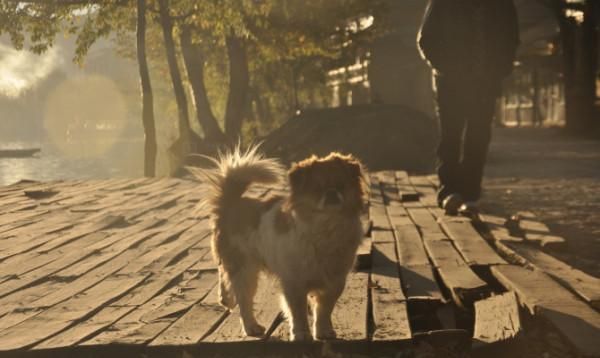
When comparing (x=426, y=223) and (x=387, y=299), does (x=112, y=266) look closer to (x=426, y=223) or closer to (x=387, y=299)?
(x=387, y=299)

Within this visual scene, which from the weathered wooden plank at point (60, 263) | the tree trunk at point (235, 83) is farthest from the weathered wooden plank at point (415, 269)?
the tree trunk at point (235, 83)

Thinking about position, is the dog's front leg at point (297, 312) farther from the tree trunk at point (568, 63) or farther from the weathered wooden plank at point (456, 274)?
the tree trunk at point (568, 63)

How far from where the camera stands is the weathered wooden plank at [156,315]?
16.7 ft

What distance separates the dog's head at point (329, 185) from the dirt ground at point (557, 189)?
3.33 meters

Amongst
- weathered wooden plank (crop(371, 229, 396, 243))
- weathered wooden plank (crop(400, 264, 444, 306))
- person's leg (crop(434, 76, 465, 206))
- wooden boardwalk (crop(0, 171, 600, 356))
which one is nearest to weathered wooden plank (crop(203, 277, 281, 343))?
wooden boardwalk (crop(0, 171, 600, 356))

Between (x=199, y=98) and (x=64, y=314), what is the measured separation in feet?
82.2

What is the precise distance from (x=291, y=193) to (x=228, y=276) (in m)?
0.80

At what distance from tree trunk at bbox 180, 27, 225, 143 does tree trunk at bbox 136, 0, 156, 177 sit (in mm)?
3206

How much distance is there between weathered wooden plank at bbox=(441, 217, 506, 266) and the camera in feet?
23.2

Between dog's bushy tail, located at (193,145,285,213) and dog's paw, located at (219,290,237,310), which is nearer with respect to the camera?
dog's paw, located at (219,290,237,310)

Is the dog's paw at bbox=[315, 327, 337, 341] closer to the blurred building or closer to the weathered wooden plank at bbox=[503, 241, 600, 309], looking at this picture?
the weathered wooden plank at bbox=[503, 241, 600, 309]

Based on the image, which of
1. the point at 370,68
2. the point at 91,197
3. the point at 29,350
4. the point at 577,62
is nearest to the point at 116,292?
the point at 29,350

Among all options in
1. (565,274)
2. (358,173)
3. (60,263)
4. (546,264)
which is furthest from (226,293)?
(546,264)

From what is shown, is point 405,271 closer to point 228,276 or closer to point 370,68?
point 228,276
